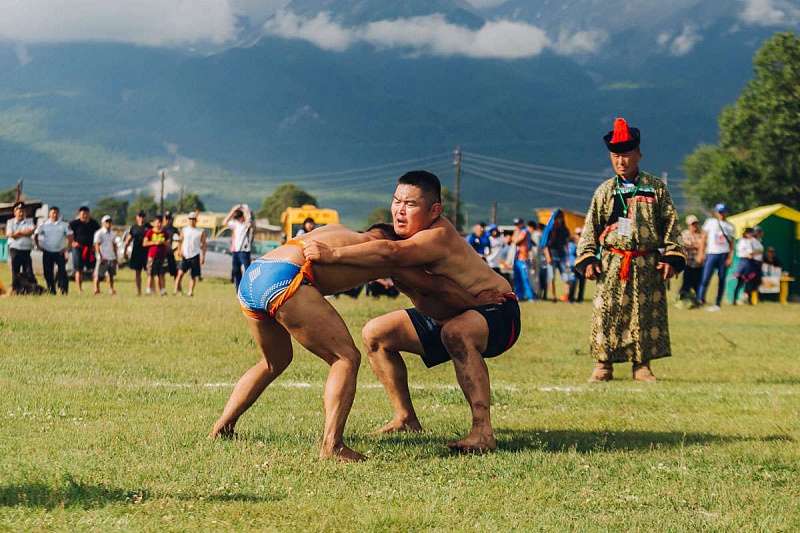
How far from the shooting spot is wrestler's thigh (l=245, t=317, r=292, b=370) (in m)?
6.49

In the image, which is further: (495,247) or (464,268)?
(495,247)

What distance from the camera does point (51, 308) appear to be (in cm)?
1756

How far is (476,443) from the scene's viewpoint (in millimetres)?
6477

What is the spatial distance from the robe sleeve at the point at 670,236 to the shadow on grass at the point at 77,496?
6212 millimetres

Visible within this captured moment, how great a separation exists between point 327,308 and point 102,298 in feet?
49.7

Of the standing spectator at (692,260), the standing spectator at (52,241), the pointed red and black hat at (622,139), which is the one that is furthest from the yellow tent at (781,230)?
the pointed red and black hat at (622,139)

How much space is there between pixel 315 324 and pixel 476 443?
118cm

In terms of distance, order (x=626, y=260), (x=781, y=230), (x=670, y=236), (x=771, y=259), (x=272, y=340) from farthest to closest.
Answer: (x=781, y=230) → (x=771, y=259) → (x=626, y=260) → (x=670, y=236) → (x=272, y=340)

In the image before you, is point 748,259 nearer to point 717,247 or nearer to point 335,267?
point 717,247

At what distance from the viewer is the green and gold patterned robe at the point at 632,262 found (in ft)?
34.5

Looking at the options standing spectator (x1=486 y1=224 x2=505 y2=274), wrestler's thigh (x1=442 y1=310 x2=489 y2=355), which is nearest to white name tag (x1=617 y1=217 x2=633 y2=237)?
wrestler's thigh (x1=442 y1=310 x2=489 y2=355)

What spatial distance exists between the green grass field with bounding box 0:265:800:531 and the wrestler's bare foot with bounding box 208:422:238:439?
0.08 meters

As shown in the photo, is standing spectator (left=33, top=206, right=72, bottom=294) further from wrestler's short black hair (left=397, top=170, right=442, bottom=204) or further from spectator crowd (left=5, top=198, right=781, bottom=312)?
wrestler's short black hair (left=397, top=170, right=442, bottom=204)

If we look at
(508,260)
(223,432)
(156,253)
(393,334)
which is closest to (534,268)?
(508,260)
